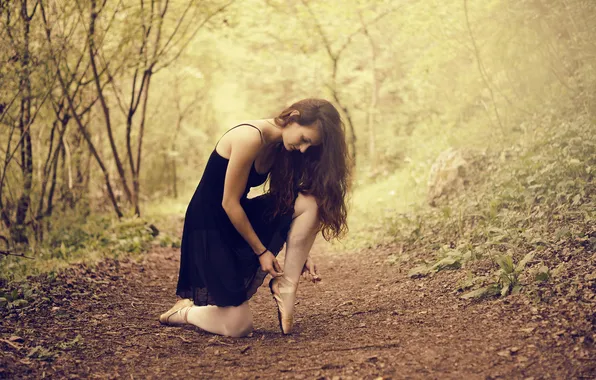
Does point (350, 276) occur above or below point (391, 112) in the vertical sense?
below

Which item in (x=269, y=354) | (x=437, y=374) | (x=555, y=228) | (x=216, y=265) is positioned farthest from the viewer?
(x=555, y=228)

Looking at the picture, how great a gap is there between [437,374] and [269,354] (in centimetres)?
87

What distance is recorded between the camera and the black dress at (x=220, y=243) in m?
3.04

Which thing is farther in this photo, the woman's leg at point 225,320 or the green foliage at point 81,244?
the green foliage at point 81,244

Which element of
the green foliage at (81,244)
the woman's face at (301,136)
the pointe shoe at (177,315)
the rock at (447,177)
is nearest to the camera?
the woman's face at (301,136)

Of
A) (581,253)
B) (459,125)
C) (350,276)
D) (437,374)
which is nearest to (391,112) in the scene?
(459,125)

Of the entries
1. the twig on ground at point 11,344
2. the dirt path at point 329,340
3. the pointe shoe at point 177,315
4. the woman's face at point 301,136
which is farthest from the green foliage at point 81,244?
the woman's face at point 301,136

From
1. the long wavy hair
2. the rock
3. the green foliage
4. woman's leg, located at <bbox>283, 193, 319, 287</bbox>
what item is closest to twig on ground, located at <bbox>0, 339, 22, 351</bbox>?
the green foliage

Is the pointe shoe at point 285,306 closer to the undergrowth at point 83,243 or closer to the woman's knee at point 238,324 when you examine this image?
the woman's knee at point 238,324

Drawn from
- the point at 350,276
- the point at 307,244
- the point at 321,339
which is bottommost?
the point at 350,276

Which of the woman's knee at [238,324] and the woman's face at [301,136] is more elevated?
the woman's face at [301,136]

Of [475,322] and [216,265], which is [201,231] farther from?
[475,322]

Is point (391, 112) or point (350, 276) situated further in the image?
point (391, 112)

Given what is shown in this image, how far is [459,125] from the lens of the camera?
1059cm
